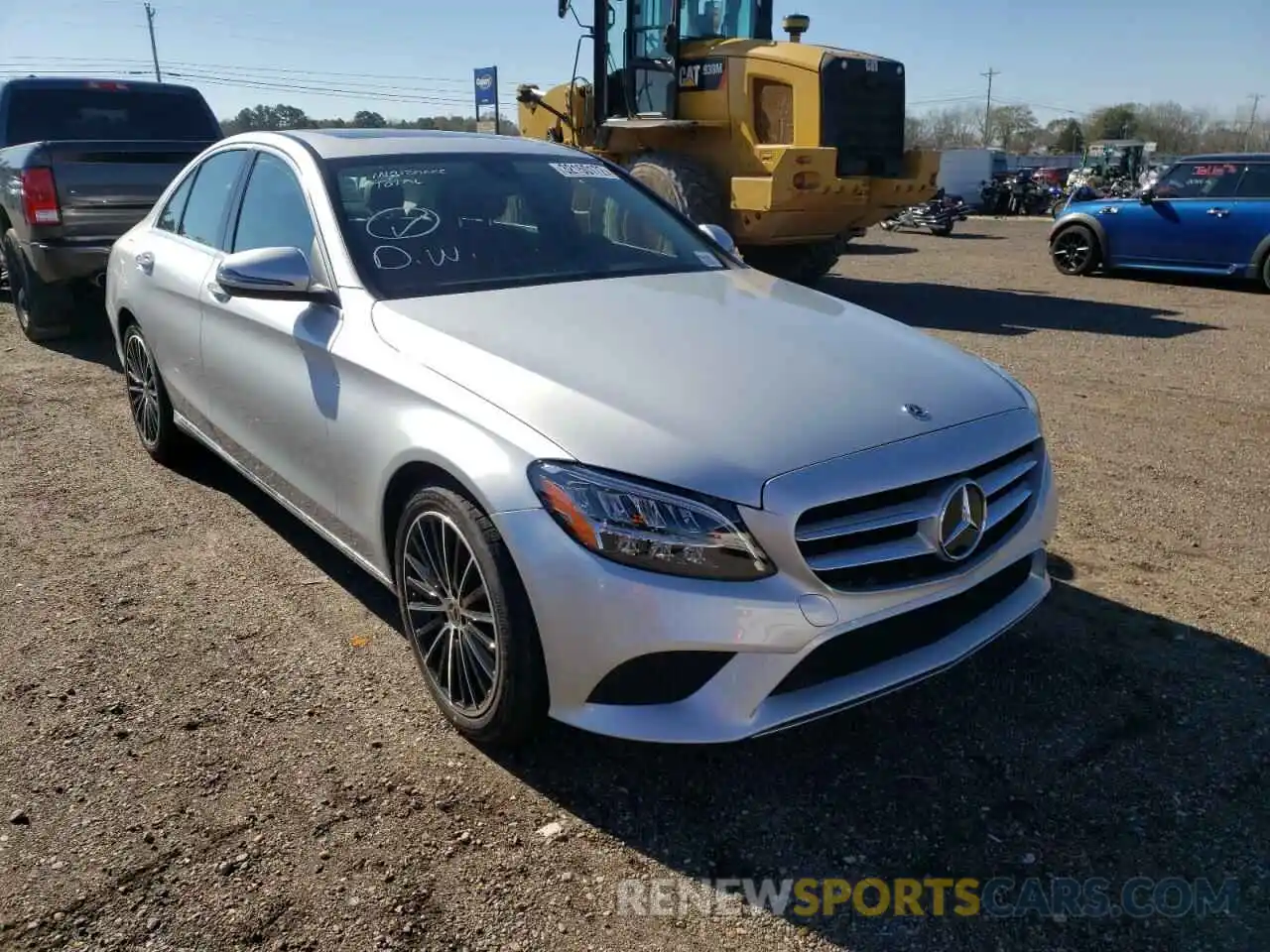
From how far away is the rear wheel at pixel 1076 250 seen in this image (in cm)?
1355

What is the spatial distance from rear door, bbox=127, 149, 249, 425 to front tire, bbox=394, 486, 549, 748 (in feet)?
6.34

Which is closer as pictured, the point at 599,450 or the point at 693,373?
the point at 599,450

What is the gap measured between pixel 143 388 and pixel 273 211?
1.83m

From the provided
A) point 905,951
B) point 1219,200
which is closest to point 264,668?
point 905,951

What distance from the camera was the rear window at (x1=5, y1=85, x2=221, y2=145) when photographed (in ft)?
29.4

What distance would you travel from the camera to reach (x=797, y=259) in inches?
459

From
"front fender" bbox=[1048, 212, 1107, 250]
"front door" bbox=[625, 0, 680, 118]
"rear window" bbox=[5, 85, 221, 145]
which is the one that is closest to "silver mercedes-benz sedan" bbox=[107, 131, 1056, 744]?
"rear window" bbox=[5, 85, 221, 145]

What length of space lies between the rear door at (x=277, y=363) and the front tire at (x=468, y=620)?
57 centimetres

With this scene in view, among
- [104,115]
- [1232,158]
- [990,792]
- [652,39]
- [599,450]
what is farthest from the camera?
[1232,158]

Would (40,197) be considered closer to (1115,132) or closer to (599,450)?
(599,450)

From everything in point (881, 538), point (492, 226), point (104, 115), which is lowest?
point (881, 538)

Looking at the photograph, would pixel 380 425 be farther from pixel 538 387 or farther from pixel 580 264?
pixel 580 264

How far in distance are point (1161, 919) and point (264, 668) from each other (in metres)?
2.71

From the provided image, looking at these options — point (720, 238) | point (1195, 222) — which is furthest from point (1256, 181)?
point (720, 238)
